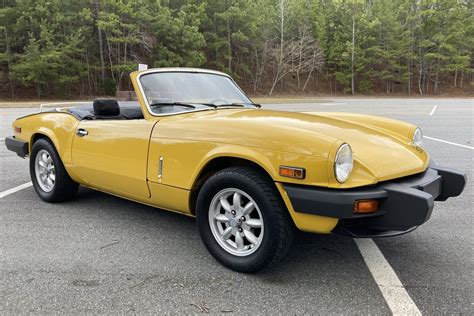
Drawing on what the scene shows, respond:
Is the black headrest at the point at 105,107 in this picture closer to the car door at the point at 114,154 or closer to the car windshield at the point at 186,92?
the car door at the point at 114,154

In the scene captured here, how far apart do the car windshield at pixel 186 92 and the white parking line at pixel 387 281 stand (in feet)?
5.81

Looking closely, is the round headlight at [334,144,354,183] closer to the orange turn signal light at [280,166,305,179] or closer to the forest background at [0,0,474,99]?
the orange turn signal light at [280,166,305,179]

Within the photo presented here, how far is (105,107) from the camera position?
3.87m

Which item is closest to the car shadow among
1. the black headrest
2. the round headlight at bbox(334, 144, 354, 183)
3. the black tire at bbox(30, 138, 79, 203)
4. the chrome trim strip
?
the black tire at bbox(30, 138, 79, 203)

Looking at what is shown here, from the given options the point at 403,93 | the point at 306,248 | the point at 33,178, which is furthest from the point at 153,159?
the point at 403,93

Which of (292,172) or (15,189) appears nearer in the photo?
(292,172)

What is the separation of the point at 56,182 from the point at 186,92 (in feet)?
5.77

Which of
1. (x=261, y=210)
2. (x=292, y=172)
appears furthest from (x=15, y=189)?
(x=292, y=172)

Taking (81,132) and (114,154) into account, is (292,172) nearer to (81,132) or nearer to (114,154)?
(114,154)

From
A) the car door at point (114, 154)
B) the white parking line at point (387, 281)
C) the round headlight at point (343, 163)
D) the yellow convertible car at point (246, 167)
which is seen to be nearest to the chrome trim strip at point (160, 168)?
the yellow convertible car at point (246, 167)

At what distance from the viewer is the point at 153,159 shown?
330cm

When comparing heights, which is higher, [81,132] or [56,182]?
[81,132]

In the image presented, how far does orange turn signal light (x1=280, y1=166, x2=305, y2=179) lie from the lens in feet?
8.51

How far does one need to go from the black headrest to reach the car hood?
777mm
